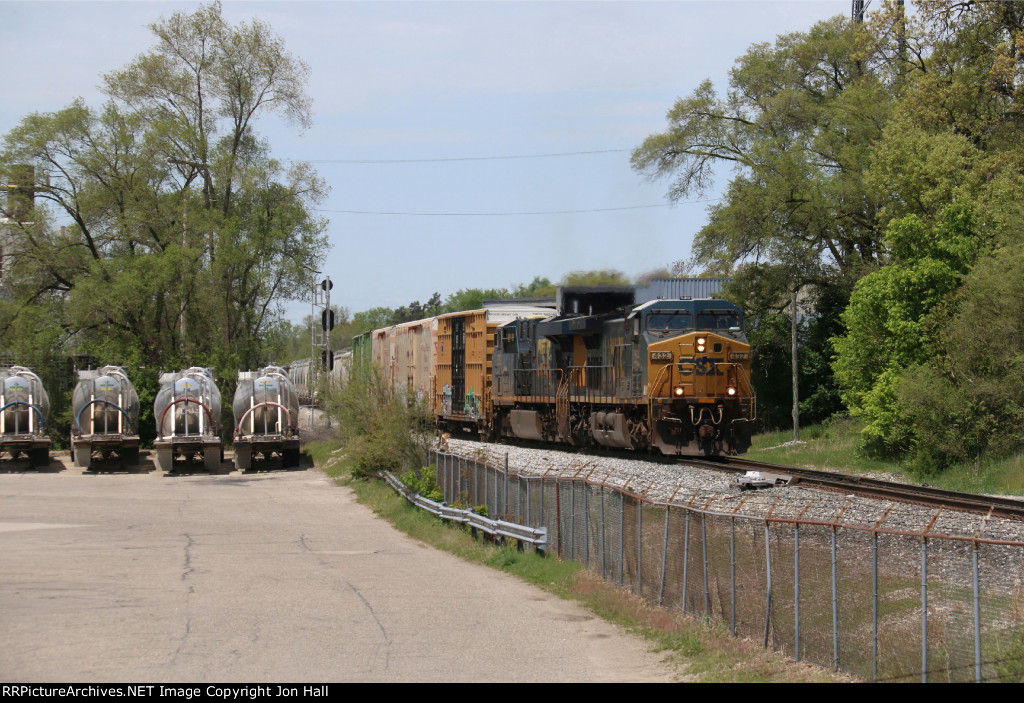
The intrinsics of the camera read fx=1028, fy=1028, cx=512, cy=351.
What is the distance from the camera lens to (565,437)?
28250 millimetres

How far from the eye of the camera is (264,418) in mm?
33812

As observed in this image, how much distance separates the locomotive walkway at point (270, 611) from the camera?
30.9 ft

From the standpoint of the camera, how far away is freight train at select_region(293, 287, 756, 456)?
23703mm

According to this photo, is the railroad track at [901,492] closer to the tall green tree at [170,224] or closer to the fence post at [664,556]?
the fence post at [664,556]

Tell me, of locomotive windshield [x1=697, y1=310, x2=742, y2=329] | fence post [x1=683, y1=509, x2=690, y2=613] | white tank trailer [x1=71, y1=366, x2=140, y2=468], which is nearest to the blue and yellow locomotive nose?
locomotive windshield [x1=697, y1=310, x2=742, y2=329]

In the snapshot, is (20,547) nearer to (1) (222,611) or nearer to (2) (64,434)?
(1) (222,611)

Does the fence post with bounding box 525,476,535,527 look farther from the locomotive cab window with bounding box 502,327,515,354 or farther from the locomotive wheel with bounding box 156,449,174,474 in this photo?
the locomotive wheel with bounding box 156,449,174,474

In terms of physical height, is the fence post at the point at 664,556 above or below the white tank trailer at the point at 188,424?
below

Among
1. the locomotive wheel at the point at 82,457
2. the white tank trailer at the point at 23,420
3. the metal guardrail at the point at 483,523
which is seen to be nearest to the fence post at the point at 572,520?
the metal guardrail at the point at 483,523

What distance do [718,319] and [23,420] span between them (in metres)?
23.4

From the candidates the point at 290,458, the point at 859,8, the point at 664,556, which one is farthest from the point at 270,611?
the point at 859,8

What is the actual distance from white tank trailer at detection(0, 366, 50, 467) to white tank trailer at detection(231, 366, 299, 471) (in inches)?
246

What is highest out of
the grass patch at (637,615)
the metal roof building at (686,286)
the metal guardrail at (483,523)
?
the metal roof building at (686,286)

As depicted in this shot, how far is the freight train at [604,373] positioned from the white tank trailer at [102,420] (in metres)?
9.75
